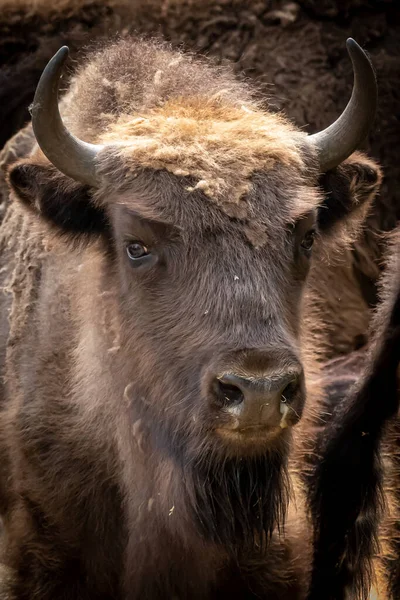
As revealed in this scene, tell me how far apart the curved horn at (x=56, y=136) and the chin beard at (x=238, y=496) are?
1.41 meters

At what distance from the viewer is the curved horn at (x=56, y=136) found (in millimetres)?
4816

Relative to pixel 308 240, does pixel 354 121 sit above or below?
above

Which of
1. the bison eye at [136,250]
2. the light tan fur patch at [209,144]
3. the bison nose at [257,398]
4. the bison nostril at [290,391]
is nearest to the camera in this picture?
the bison nose at [257,398]

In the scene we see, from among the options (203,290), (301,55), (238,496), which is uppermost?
(203,290)

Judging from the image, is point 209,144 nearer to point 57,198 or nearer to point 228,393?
point 57,198

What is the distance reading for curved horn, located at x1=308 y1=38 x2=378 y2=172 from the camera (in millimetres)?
5016

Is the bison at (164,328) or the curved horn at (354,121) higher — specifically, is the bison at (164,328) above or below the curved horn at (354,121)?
below

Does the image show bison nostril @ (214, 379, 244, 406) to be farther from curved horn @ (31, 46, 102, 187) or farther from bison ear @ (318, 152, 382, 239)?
bison ear @ (318, 152, 382, 239)

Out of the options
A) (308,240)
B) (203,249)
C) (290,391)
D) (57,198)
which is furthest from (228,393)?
(57,198)

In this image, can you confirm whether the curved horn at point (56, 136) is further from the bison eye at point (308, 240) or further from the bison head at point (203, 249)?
the bison eye at point (308, 240)

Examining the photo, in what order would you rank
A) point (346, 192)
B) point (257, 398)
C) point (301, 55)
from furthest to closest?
point (301, 55) → point (346, 192) → point (257, 398)

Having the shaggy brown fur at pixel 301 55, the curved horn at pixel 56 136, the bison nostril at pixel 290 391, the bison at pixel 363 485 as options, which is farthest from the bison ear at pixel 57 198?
the shaggy brown fur at pixel 301 55

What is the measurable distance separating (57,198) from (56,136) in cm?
36

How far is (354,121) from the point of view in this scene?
5.23 m
